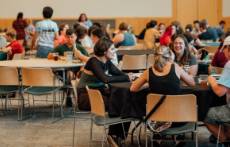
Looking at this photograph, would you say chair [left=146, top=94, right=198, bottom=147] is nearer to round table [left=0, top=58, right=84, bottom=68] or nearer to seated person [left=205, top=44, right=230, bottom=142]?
seated person [left=205, top=44, right=230, bottom=142]

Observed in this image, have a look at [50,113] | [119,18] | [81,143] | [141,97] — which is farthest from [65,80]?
[119,18]

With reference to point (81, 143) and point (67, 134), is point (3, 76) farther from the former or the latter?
point (81, 143)

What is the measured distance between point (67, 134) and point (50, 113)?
1.46m

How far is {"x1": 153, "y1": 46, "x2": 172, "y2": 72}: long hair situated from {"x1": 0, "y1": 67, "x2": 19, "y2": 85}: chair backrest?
2926 millimetres

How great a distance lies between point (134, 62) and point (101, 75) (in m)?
3.10

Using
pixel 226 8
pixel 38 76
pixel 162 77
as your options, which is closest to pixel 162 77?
pixel 162 77

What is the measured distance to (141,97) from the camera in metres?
5.09

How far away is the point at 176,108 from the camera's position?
4680mm

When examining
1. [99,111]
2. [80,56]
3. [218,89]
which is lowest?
[99,111]

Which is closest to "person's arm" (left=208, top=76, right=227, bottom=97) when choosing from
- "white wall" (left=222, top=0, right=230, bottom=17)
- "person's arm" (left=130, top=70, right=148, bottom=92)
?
"person's arm" (left=130, top=70, right=148, bottom=92)

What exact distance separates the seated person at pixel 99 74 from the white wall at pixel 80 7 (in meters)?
12.4

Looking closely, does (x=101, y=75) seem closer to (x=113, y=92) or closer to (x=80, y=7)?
(x=113, y=92)

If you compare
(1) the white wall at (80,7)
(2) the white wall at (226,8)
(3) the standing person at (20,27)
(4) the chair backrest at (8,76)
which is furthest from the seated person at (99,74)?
(2) the white wall at (226,8)

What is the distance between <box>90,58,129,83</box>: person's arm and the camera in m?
5.90
